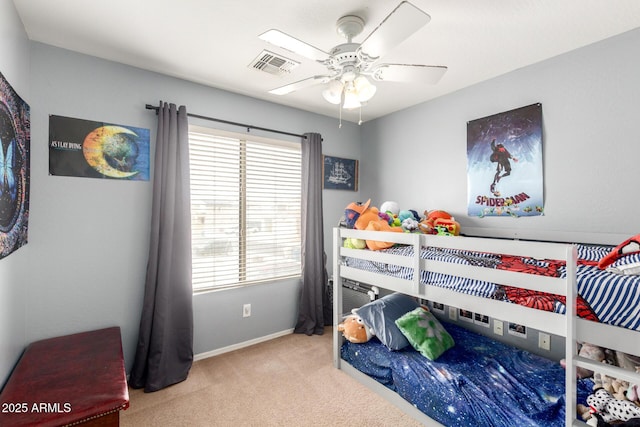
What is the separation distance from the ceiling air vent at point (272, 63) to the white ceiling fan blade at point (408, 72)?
812mm

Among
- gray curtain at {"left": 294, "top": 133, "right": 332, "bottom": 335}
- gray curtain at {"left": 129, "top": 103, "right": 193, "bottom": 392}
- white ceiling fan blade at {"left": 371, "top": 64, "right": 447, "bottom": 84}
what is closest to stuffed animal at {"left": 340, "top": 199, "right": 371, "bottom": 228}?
gray curtain at {"left": 294, "top": 133, "right": 332, "bottom": 335}

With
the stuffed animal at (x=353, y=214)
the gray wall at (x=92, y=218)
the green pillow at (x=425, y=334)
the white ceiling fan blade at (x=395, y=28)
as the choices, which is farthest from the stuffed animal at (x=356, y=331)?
the white ceiling fan blade at (x=395, y=28)

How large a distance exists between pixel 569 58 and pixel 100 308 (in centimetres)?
389

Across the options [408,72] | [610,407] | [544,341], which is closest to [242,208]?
[408,72]

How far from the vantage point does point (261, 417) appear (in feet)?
6.42

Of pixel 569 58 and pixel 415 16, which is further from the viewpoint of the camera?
pixel 569 58

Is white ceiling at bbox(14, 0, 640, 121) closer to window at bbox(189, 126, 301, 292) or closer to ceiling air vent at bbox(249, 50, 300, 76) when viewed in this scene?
ceiling air vent at bbox(249, 50, 300, 76)

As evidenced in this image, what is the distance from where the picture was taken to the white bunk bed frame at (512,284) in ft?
4.00

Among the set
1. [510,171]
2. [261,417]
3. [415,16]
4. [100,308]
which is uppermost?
[415,16]

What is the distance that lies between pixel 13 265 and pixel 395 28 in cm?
235

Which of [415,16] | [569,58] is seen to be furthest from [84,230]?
[569,58]

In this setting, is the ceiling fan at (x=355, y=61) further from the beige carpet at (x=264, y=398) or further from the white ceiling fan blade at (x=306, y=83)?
the beige carpet at (x=264, y=398)

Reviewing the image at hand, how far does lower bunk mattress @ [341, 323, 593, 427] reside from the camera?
1.61 metres

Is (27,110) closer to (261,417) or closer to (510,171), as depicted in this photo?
(261,417)
